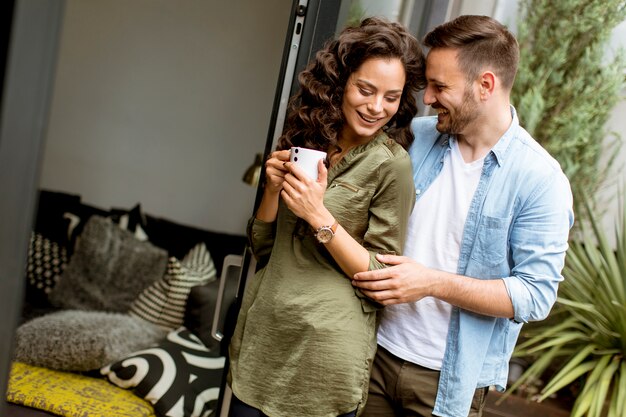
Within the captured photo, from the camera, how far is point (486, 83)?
1.80 m

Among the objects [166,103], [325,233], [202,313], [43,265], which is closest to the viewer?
[325,233]

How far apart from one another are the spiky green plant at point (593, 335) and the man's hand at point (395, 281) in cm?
121

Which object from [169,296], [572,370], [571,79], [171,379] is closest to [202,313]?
[169,296]

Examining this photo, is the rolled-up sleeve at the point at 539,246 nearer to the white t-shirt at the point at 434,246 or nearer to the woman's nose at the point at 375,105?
the white t-shirt at the point at 434,246

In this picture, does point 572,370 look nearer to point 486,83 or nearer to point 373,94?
point 486,83

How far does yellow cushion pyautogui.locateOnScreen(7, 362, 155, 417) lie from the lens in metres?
2.71

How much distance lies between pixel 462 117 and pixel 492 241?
0.98ft

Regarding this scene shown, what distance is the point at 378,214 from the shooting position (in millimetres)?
1668

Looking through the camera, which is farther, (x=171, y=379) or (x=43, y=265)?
(x=43, y=265)

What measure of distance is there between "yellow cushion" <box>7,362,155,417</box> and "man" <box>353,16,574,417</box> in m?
1.23

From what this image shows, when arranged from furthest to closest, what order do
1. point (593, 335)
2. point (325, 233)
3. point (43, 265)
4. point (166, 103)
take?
point (166, 103)
point (43, 265)
point (593, 335)
point (325, 233)

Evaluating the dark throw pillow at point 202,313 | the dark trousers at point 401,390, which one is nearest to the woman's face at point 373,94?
the dark trousers at point 401,390

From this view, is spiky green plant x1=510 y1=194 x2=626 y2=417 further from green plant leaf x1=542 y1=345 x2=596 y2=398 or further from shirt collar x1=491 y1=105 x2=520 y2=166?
shirt collar x1=491 y1=105 x2=520 y2=166

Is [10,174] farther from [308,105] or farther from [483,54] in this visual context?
[483,54]
